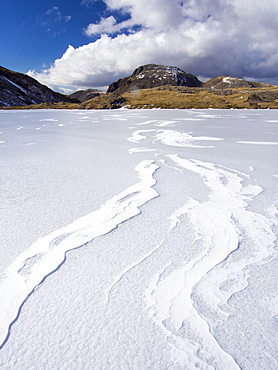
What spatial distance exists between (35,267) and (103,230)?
658 millimetres

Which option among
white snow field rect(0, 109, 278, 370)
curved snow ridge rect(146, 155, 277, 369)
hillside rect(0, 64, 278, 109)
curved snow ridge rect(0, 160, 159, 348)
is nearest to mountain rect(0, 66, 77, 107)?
hillside rect(0, 64, 278, 109)

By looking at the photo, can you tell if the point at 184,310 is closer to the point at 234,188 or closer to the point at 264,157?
the point at 234,188

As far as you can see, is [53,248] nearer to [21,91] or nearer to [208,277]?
[208,277]

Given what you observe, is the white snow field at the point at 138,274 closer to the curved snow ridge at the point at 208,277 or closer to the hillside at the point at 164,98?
the curved snow ridge at the point at 208,277

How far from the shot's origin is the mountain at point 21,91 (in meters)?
71.9

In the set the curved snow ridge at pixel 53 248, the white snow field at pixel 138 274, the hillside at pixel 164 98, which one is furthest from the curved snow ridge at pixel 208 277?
the hillside at pixel 164 98

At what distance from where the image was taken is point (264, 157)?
520 centimetres

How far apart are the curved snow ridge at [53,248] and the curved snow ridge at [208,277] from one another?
1.84 ft

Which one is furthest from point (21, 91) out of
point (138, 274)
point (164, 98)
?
point (138, 274)

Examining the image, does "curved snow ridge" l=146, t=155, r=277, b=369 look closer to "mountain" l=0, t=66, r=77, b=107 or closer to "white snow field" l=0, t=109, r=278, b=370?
"white snow field" l=0, t=109, r=278, b=370

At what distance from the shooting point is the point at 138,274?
1658mm

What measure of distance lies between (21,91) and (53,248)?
318ft

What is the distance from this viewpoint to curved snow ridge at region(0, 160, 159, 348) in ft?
4.70

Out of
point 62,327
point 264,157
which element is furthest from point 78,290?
point 264,157
